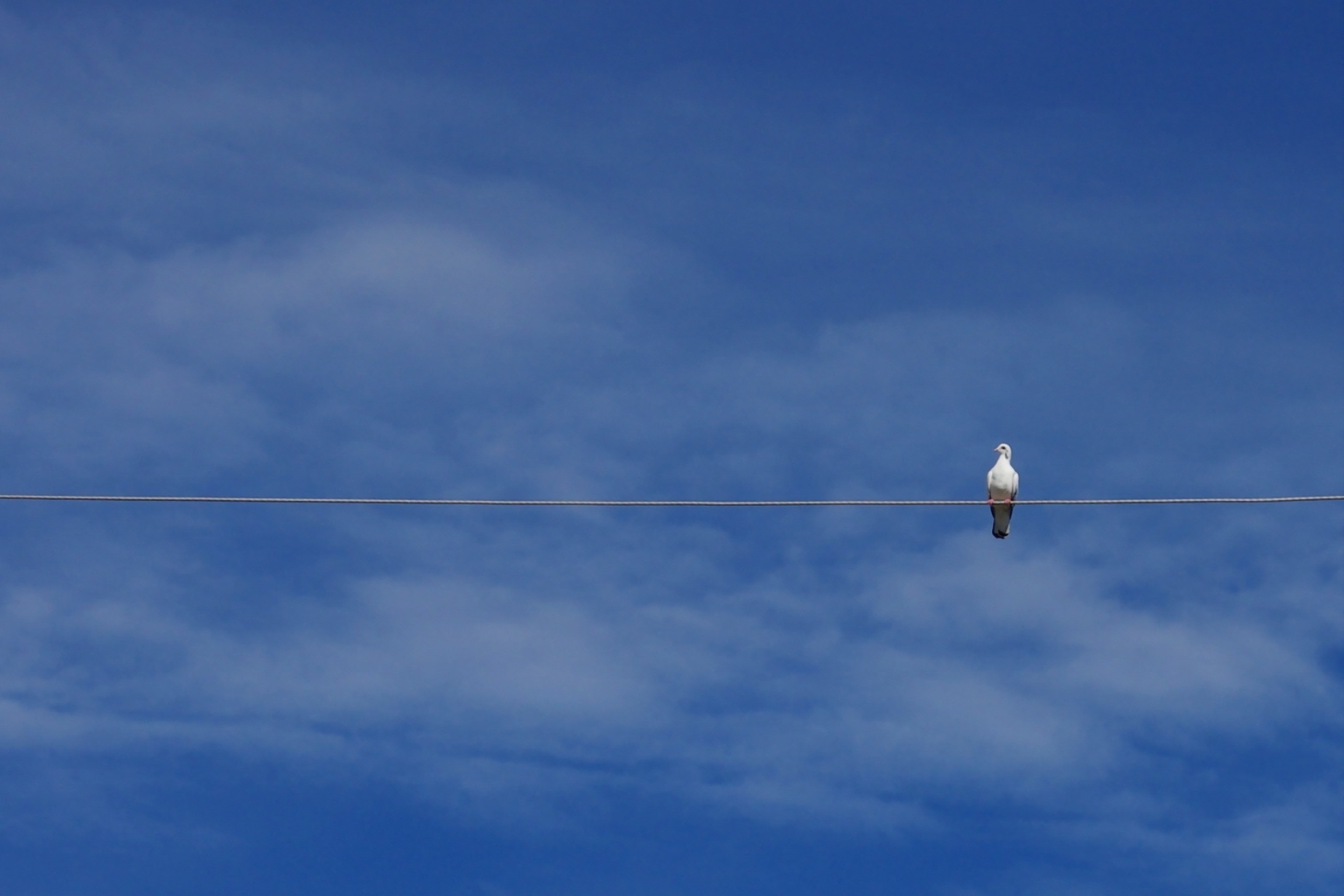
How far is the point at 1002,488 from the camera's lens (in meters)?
29.5

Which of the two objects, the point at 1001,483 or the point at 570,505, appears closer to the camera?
the point at 570,505

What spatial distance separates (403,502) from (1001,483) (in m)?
10.7

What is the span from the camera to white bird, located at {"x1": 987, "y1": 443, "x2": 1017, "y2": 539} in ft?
95.1

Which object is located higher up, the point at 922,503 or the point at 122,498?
the point at 922,503

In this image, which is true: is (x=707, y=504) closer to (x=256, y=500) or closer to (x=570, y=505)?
Result: (x=570, y=505)

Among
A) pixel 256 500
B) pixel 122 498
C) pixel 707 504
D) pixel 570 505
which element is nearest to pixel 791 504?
pixel 707 504

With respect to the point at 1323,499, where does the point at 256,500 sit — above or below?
below

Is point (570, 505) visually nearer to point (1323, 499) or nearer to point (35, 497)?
point (35, 497)

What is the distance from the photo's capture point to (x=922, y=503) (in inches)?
874

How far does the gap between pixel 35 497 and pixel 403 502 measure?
3.64 metres

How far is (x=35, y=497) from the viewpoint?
835 inches

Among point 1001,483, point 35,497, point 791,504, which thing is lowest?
point 35,497

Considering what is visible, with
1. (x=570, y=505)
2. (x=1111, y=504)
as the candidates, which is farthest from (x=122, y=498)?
(x=1111, y=504)

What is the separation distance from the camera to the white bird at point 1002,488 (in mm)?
29000
